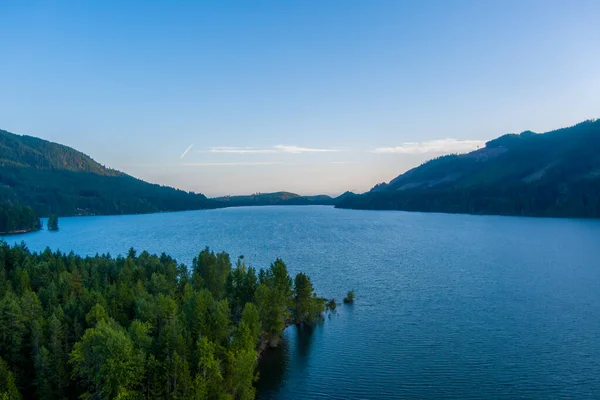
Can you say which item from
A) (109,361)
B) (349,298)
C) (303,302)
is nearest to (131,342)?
(109,361)

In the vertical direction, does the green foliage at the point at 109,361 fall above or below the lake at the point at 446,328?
above

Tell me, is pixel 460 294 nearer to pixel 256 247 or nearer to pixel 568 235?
pixel 256 247

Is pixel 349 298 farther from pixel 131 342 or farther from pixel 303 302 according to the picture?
pixel 131 342

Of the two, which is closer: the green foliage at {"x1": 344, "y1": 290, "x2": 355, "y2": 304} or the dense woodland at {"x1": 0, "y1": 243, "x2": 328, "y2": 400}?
the dense woodland at {"x1": 0, "y1": 243, "x2": 328, "y2": 400}

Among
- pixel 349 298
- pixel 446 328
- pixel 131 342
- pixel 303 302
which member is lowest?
pixel 446 328

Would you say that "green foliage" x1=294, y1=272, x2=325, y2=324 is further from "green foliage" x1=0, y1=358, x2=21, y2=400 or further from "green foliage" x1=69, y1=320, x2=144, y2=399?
"green foliage" x1=0, y1=358, x2=21, y2=400

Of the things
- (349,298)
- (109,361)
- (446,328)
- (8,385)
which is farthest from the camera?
(349,298)

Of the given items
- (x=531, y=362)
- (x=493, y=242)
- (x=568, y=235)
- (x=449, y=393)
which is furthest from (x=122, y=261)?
(x=568, y=235)

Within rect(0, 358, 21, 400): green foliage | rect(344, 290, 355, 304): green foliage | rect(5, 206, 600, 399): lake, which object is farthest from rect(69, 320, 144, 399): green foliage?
rect(344, 290, 355, 304): green foliage

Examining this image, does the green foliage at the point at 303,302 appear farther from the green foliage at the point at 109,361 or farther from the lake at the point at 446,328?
the green foliage at the point at 109,361

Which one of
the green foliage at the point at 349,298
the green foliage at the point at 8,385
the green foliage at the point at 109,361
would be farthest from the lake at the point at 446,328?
the green foliage at the point at 8,385

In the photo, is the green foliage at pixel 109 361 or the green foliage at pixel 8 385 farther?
the green foliage at pixel 8 385
